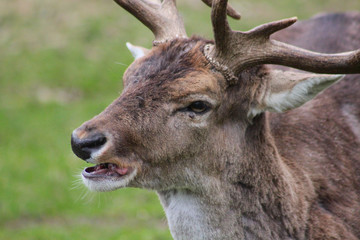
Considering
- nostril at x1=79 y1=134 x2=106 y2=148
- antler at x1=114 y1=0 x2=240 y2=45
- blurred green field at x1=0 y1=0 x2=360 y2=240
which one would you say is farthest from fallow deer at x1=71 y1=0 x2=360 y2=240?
blurred green field at x1=0 y1=0 x2=360 y2=240

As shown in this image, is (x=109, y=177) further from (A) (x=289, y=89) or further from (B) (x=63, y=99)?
(B) (x=63, y=99)

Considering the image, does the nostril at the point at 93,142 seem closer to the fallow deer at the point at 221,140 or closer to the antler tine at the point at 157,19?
the fallow deer at the point at 221,140

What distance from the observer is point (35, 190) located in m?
10.5

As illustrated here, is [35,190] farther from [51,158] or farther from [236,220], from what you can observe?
[236,220]

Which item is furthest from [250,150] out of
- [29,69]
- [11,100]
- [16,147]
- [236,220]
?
[29,69]

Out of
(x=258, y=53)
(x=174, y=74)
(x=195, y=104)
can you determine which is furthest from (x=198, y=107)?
(x=258, y=53)

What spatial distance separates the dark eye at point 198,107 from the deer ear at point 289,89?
45 centimetres

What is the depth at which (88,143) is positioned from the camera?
4.44 meters

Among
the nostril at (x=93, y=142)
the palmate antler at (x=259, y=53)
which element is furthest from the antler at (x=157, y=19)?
the nostril at (x=93, y=142)

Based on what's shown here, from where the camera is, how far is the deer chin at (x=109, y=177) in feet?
15.3

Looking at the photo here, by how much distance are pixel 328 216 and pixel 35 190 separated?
664 cm

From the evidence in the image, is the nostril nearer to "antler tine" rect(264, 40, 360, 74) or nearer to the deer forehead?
the deer forehead

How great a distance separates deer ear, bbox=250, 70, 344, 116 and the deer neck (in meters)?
0.27

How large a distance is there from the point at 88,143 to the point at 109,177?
388 millimetres
